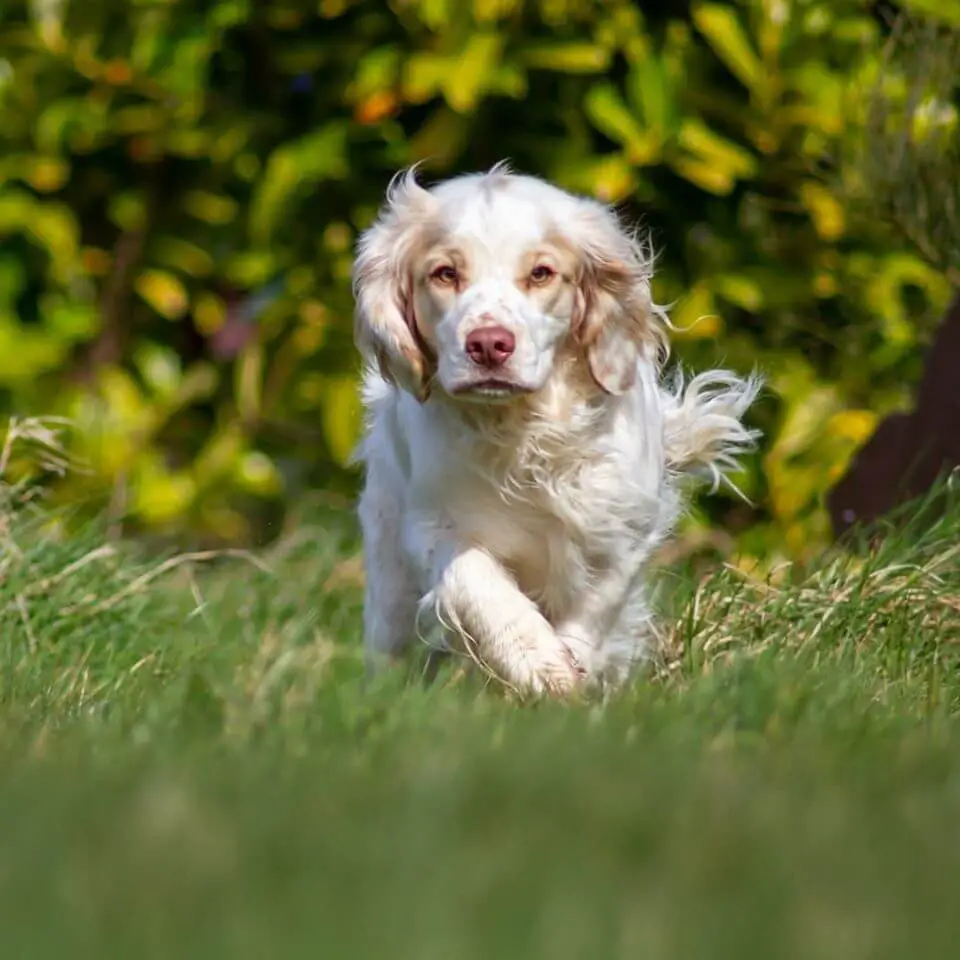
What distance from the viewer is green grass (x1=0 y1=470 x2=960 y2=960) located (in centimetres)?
210

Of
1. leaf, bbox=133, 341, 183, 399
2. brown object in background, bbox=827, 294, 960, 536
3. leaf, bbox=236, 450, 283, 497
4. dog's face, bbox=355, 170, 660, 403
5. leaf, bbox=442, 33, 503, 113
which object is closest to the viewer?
dog's face, bbox=355, 170, 660, 403

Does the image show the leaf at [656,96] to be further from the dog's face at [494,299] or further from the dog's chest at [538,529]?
the dog's chest at [538,529]

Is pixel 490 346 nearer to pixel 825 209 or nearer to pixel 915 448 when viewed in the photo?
pixel 915 448

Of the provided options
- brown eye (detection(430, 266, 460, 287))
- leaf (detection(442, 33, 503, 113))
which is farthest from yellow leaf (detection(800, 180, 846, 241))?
brown eye (detection(430, 266, 460, 287))

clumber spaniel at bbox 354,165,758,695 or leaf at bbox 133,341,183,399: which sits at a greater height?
clumber spaniel at bbox 354,165,758,695

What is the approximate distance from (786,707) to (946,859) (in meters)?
0.87

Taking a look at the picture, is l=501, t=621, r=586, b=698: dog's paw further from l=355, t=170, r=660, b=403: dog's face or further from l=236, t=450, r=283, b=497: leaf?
l=236, t=450, r=283, b=497: leaf

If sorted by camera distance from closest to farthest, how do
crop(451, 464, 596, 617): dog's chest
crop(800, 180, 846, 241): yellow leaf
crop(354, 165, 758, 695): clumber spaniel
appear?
crop(354, 165, 758, 695): clumber spaniel, crop(451, 464, 596, 617): dog's chest, crop(800, 180, 846, 241): yellow leaf

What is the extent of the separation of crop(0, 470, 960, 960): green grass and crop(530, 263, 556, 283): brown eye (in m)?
0.77

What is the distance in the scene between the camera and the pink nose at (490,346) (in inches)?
152

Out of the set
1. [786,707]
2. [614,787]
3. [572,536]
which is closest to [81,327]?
[572,536]

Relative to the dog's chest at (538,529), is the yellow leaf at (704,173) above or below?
above

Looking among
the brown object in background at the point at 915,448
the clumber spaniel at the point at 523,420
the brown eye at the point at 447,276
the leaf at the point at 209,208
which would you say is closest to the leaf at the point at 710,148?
the brown object in background at the point at 915,448

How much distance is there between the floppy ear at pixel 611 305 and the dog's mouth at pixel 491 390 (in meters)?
0.31
